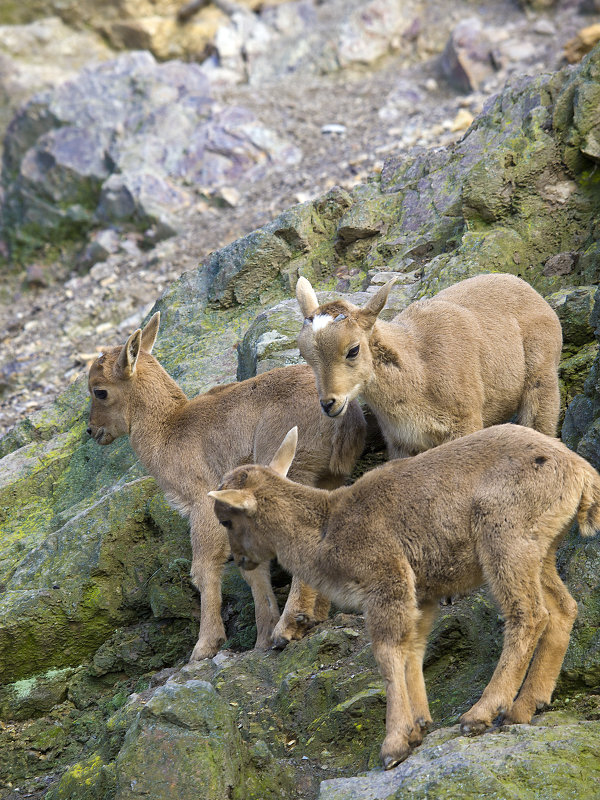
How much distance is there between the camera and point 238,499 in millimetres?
7633

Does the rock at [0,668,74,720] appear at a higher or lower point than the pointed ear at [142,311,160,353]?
lower

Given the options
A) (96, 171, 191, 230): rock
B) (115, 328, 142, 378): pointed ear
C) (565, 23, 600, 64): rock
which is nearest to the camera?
(115, 328, 142, 378): pointed ear

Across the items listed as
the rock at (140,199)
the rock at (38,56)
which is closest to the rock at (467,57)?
the rock at (140,199)

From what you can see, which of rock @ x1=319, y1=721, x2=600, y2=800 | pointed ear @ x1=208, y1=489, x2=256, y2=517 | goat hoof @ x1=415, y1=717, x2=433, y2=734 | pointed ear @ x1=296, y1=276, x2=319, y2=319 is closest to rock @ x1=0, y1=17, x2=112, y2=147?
pointed ear @ x1=296, y1=276, x2=319, y2=319

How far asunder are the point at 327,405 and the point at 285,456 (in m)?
0.66

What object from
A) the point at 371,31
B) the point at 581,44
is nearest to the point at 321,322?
the point at 581,44

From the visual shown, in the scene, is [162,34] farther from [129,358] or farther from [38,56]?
[129,358]

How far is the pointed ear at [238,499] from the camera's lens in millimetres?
7562

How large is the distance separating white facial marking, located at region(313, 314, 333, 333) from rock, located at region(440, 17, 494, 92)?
17359 mm

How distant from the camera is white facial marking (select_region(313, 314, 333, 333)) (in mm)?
8930

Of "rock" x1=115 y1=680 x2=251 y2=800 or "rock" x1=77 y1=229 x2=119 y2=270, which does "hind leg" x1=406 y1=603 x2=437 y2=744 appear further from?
"rock" x1=77 y1=229 x2=119 y2=270

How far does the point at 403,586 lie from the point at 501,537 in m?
0.82

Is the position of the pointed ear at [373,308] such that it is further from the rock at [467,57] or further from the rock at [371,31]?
the rock at [371,31]

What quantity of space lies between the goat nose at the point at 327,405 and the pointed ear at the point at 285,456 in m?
0.41
